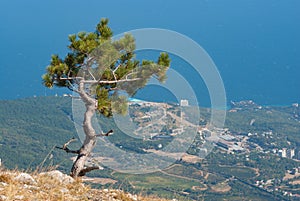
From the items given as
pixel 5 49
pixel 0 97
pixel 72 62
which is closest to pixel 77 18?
pixel 5 49

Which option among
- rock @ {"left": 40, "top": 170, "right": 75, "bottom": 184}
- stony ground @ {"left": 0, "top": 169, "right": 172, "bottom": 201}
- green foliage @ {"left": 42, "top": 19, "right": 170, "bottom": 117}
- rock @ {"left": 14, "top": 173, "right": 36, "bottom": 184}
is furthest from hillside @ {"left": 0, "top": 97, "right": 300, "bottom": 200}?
rock @ {"left": 14, "top": 173, "right": 36, "bottom": 184}

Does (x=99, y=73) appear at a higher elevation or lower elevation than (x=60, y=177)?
higher

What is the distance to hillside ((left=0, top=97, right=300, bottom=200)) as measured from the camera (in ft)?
152

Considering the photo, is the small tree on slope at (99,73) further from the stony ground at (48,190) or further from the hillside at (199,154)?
the hillside at (199,154)

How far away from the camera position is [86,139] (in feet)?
21.1

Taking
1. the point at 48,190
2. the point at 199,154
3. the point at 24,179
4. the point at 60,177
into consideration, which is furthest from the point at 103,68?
the point at 199,154

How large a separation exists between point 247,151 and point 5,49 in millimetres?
87788

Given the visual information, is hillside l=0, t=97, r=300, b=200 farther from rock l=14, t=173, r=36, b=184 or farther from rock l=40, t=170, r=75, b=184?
rock l=14, t=173, r=36, b=184

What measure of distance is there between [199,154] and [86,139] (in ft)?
105

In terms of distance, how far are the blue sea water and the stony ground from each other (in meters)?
81.3

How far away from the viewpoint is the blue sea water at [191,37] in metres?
114

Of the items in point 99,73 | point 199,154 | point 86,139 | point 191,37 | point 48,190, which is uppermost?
point 191,37

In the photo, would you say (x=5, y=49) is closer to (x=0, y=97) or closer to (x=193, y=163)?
(x=0, y=97)

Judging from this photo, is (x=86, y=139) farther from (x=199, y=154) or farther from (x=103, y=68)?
(x=199, y=154)
